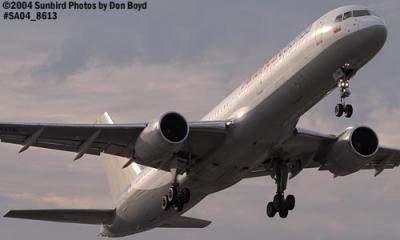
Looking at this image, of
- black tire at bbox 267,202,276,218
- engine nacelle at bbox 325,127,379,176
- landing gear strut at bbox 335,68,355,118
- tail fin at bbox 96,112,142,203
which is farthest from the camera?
tail fin at bbox 96,112,142,203

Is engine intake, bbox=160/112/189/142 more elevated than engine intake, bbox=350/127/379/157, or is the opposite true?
engine intake, bbox=350/127/379/157

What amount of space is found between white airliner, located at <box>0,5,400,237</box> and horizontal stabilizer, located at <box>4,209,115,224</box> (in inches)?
2.2

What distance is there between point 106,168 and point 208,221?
24.6ft

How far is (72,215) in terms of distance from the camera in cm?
4319

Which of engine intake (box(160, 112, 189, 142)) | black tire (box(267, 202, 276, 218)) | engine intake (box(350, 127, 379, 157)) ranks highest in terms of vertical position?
engine intake (box(350, 127, 379, 157))

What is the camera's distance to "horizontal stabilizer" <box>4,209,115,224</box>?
Result: 133 ft

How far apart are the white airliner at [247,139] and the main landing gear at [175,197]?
1.7 inches

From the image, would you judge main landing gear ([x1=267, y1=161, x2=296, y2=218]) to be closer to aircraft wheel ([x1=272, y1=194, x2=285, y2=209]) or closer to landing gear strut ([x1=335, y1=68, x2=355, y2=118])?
aircraft wheel ([x1=272, y1=194, x2=285, y2=209])

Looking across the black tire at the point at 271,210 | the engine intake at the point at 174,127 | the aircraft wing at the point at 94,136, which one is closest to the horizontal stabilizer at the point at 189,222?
the black tire at the point at 271,210

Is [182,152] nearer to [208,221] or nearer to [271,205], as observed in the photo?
[271,205]

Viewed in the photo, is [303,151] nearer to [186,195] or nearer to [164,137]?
[186,195]

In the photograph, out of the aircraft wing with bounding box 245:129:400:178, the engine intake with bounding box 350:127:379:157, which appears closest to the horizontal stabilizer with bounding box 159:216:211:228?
the aircraft wing with bounding box 245:129:400:178

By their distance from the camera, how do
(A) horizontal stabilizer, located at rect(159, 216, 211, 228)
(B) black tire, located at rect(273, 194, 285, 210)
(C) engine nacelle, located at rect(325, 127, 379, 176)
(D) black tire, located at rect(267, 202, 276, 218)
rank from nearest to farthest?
(C) engine nacelle, located at rect(325, 127, 379, 176) → (B) black tire, located at rect(273, 194, 285, 210) → (D) black tire, located at rect(267, 202, 276, 218) → (A) horizontal stabilizer, located at rect(159, 216, 211, 228)

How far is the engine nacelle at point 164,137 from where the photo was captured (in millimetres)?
33906
